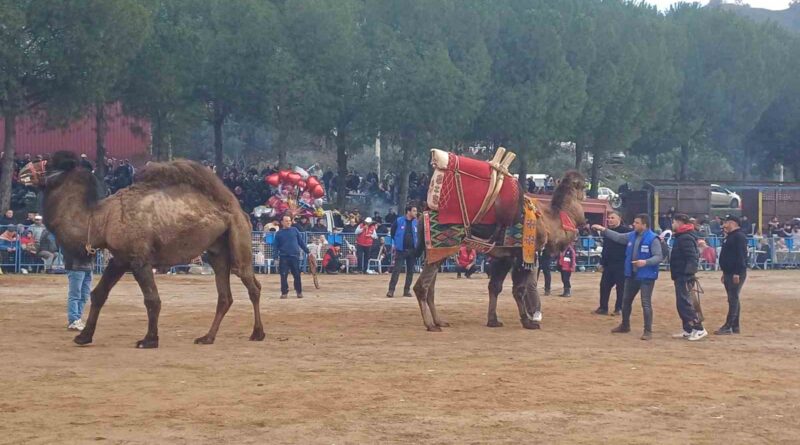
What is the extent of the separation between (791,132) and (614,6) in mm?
14231

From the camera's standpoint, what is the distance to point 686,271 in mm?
16203

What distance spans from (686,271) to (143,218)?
7426 millimetres

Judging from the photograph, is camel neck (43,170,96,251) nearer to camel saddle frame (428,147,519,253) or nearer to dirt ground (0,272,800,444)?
dirt ground (0,272,800,444)

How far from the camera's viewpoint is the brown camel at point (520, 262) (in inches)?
665

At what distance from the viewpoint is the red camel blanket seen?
16.5 metres

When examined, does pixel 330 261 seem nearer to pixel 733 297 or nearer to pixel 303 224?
pixel 303 224

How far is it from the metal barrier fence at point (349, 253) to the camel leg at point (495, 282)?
28.5 feet

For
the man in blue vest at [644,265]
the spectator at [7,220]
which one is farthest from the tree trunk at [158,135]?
the man in blue vest at [644,265]

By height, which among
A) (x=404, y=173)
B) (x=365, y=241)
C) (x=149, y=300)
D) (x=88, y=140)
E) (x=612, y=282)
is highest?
(x=88, y=140)

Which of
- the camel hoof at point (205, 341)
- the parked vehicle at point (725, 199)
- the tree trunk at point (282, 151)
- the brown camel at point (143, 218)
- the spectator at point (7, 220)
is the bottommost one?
the camel hoof at point (205, 341)

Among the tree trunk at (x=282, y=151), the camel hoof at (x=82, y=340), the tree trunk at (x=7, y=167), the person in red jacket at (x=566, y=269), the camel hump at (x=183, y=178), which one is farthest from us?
the tree trunk at (x=282, y=151)

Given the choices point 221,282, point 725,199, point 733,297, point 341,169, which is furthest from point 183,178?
point 725,199

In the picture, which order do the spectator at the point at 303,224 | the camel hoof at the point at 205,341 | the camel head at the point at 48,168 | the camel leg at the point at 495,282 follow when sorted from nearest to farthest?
the camel head at the point at 48,168 → the camel hoof at the point at 205,341 → the camel leg at the point at 495,282 → the spectator at the point at 303,224

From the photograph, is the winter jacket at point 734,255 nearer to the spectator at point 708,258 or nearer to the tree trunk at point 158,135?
the spectator at point 708,258
